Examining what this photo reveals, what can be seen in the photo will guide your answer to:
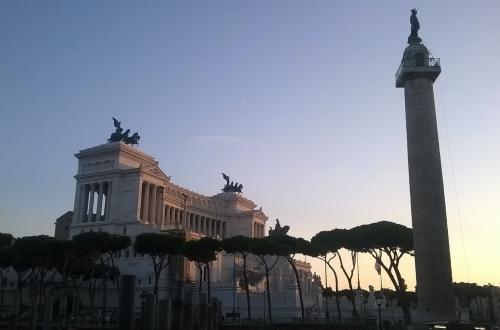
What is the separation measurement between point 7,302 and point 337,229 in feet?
162

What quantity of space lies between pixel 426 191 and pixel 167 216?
76.1 metres

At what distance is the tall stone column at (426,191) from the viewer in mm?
39719

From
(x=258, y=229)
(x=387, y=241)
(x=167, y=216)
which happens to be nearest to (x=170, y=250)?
(x=387, y=241)

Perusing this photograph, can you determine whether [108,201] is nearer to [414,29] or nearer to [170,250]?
[170,250]

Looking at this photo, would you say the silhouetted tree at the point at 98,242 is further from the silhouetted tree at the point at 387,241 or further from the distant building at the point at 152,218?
the silhouetted tree at the point at 387,241

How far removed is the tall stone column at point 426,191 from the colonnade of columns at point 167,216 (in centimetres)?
6417

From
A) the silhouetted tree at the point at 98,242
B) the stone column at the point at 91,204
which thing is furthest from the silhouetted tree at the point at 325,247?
the stone column at the point at 91,204

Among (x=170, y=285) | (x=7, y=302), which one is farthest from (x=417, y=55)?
(x=7, y=302)

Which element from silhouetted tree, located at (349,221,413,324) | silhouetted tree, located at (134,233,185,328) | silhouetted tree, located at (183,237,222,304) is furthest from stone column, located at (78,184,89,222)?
silhouetted tree, located at (349,221,413,324)

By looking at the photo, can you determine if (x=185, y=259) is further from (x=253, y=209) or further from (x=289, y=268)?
(x=253, y=209)

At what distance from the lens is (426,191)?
1634 inches

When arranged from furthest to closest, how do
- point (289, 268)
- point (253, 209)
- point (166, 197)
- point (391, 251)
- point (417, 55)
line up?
point (253, 209) < point (166, 197) < point (289, 268) < point (391, 251) < point (417, 55)

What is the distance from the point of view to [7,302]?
7738 cm

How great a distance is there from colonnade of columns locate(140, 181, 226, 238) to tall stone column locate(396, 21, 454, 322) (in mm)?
64175
